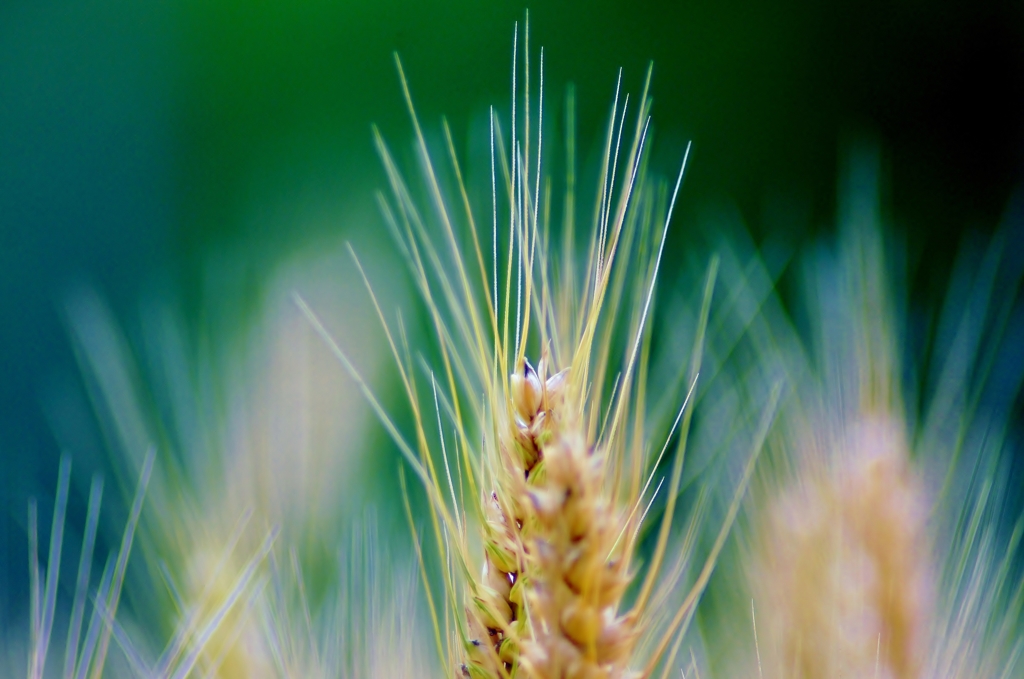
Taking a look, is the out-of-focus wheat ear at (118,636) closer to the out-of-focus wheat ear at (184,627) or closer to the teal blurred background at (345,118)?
the out-of-focus wheat ear at (184,627)

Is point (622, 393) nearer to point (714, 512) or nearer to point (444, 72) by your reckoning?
point (714, 512)

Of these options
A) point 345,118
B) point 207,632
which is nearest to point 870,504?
point 207,632

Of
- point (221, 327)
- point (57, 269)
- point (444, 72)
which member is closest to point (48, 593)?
point (221, 327)

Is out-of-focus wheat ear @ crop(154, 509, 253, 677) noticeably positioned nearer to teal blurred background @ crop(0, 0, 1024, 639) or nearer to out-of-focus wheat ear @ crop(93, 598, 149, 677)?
out-of-focus wheat ear @ crop(93, 598, 149, 677)

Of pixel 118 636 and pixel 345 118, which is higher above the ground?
pixel 345 118

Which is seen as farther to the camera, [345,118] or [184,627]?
[345,118]

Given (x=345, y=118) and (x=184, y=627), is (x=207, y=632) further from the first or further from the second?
(x=345, y=118)

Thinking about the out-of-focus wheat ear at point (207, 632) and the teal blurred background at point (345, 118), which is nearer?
the out-of-focus wheat ear at point (207, 632)

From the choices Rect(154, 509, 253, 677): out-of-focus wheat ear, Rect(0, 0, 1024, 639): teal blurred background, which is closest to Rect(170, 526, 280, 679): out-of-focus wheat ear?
Rect(154, 509, 253, 677): out-of-focus wheat ear

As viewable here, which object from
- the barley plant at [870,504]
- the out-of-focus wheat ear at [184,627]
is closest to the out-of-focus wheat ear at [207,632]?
the out-of-focus wheat ear at [184,627]
